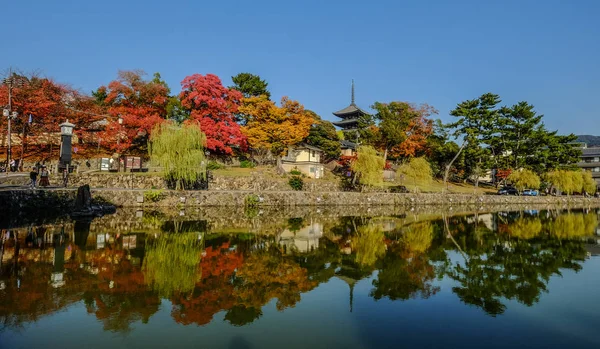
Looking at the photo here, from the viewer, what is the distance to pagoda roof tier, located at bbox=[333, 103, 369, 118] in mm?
70938

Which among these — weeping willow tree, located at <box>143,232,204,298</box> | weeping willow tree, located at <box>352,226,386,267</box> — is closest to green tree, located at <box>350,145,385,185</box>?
weeping willow tree, located at <box>352,226,386,267</box>

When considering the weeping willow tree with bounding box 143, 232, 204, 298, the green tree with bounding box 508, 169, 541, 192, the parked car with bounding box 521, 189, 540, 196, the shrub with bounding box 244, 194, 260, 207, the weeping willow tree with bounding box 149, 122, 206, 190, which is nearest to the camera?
the weeping willow tree with bounding box 143, 232, 204, 298

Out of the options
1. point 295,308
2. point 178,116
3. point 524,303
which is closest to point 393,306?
point 295,308

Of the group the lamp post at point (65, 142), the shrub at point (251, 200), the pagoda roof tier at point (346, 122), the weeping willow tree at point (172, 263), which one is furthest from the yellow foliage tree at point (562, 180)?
the lamp post at point (65, 142)

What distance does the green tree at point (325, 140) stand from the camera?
51844 millimetres

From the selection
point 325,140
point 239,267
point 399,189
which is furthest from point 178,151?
point 325,140

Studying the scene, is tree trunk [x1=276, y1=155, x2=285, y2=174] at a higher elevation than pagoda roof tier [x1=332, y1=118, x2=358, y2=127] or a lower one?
lower

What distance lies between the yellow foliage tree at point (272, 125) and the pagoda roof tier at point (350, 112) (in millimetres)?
29928

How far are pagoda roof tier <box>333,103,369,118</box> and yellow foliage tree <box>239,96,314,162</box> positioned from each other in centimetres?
2993

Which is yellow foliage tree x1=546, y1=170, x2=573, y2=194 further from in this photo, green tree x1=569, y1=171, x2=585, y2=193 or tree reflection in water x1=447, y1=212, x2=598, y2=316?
tree reflection in water x1=447, y1=212, x2=598, y2=316

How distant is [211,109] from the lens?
37.8 metres

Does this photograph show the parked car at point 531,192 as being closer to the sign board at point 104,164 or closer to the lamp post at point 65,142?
the sign board at point 104,164

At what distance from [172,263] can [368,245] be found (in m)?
7.92

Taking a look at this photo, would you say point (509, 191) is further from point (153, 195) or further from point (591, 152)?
point (153, 195)
